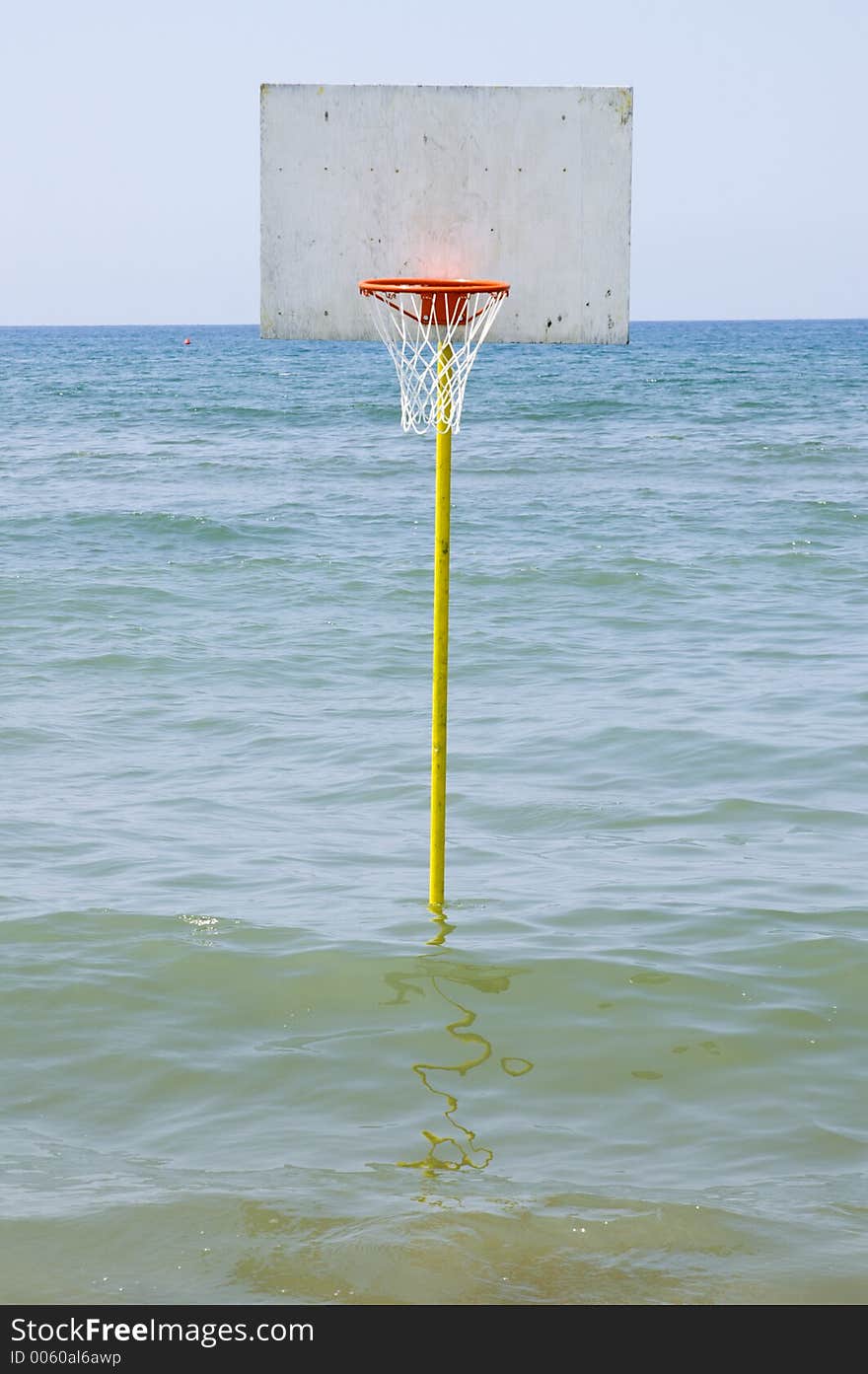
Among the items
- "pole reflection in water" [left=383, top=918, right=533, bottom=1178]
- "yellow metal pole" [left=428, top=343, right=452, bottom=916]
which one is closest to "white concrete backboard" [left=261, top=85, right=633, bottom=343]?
"yellow metal pole" [left=428, top=343, right=452, bottom=916]

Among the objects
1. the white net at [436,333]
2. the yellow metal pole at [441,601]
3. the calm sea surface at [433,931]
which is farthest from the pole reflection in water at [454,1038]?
the white net at [436,333]

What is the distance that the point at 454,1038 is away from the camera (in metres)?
4.64

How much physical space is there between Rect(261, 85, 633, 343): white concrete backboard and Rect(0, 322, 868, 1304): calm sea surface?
2172 mm

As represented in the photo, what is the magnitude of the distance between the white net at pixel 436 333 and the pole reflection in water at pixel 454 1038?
6.03 feet

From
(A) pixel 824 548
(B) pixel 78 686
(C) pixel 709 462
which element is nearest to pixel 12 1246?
(B) pixel 78 686

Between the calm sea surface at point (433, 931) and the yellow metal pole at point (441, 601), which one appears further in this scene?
the yellow metal pole at point (441, 601)

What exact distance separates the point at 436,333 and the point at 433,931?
6.94 feet

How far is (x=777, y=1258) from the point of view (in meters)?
3.44

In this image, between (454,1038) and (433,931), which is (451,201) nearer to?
(433,931)

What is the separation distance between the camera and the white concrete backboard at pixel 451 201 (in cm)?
505

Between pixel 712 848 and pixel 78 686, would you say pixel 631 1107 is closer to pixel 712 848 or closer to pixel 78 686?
pixel 712 848

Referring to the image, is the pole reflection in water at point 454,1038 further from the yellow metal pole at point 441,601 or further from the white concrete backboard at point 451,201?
the white concrete backboard at point 451,201

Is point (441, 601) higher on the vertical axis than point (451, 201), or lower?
lower

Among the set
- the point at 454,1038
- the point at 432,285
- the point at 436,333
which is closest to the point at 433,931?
the point at 454,1038
